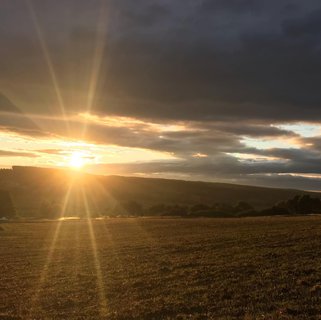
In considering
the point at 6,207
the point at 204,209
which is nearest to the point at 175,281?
the point at 204,209

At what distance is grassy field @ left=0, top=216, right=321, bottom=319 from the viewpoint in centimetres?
1686

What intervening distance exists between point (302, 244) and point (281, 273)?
32.4ft

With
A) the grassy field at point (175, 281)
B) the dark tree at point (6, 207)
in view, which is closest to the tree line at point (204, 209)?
the dark tree at point (6, 207)

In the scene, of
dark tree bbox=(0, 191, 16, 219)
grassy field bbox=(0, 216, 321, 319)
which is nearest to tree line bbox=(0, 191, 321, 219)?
dark tree bbox=(0, 191, 16, 219)

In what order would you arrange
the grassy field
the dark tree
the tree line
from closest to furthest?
the grassy field
the tree line
the dark tree

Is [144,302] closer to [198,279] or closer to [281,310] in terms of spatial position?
[198,279]

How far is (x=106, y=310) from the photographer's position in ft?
60.1

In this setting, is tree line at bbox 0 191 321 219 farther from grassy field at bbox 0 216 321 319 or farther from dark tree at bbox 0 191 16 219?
grassy field at bbox 0 216 321 319

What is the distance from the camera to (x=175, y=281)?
75.8 feet

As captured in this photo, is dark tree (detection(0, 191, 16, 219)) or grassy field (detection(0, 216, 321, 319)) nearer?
grassy field (detection(0, 216, 321, 319))

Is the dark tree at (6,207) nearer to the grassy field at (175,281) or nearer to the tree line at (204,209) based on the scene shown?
the tree line at (204,209)

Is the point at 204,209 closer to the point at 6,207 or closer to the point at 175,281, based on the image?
the point at 6,207

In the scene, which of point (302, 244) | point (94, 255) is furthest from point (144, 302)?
point (94, 255)

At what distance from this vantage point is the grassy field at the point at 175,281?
664 inches
